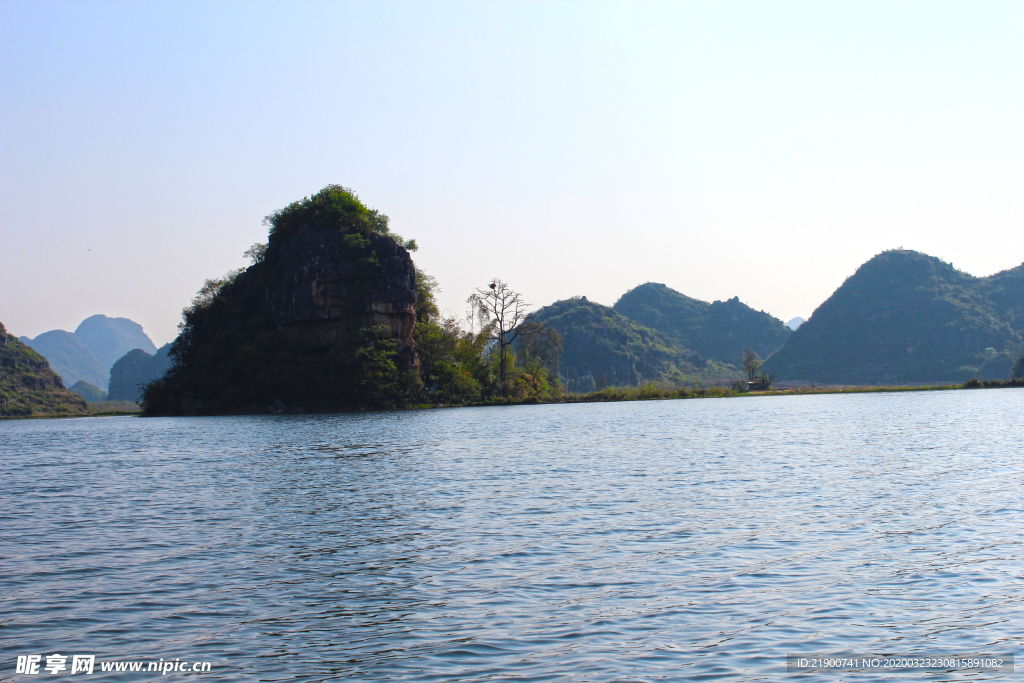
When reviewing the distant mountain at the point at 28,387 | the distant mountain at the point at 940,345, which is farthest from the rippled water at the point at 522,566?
the distant mountain at the point at 940,345

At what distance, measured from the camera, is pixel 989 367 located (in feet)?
548

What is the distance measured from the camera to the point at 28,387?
141 meters

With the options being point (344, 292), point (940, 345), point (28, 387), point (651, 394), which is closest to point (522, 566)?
point (344, 292)

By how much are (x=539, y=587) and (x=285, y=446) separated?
29574mm

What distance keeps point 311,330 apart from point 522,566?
82.1m

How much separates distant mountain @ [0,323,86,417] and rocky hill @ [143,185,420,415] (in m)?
49.5

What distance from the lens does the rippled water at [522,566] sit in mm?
8961

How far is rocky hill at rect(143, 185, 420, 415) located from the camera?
84.7 m

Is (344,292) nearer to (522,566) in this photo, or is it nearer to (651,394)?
(651,394)

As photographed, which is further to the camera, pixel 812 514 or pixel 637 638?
pixel 812 514

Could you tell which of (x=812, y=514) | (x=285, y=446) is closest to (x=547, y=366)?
(x=285, y=446)

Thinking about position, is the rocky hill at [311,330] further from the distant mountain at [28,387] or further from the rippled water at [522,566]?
the rippled water at [522,566]

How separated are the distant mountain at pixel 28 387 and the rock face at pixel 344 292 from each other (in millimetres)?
61602

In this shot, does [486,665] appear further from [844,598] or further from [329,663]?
[844,598]
